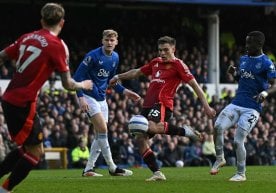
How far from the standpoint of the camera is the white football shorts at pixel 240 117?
1483 cm

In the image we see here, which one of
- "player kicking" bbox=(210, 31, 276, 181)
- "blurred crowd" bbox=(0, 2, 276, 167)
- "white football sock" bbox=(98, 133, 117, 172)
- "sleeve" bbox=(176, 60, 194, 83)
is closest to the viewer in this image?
"sleeve" bbox=(176, 60, 194, 83)

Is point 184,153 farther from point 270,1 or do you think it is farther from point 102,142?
point 102,142

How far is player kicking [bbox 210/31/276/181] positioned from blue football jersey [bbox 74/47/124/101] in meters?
2.29

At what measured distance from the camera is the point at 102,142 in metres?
16.2

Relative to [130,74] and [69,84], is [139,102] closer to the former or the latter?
[130,74]

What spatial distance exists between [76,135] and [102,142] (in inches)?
448

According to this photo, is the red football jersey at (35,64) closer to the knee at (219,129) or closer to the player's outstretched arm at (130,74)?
the player's outstretched arm at (130,74)

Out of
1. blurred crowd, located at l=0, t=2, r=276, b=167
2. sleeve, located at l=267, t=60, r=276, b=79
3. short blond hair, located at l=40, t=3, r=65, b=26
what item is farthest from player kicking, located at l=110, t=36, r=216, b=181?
blurred crowd, located at l=0, t=2, r=276, b=167

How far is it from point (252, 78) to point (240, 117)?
0.68m

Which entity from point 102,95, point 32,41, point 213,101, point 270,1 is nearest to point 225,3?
point 270,1

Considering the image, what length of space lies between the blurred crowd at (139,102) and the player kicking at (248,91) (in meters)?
10.4

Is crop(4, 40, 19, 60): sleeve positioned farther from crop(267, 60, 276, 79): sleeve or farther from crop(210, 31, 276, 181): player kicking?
crop(267, 60, 276, 79): sleeve

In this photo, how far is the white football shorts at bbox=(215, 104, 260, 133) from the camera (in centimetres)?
1483

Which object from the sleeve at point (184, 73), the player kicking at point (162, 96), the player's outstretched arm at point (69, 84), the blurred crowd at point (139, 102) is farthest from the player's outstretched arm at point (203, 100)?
the blurred crowd at point (139, 102)
